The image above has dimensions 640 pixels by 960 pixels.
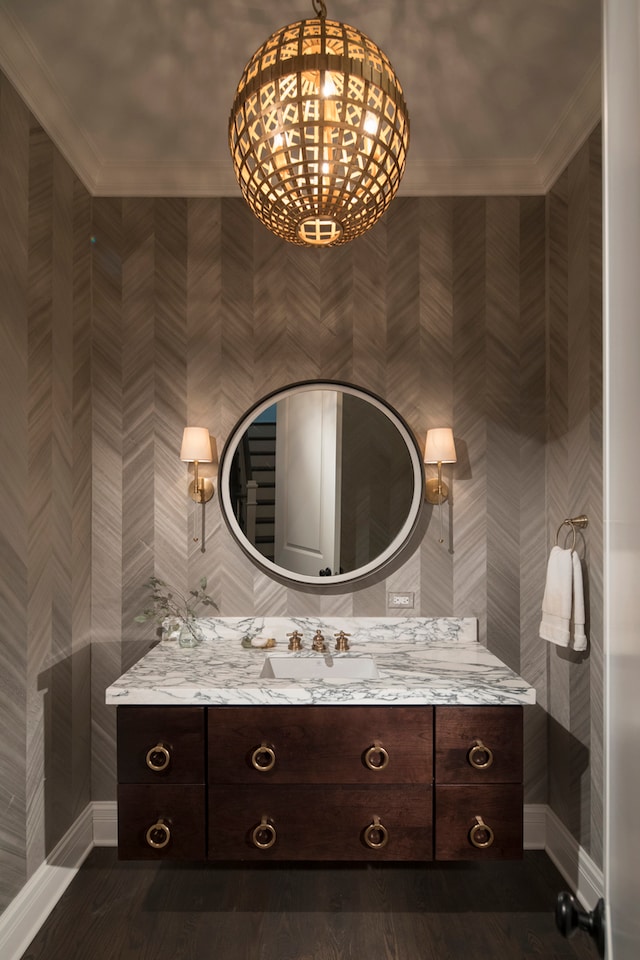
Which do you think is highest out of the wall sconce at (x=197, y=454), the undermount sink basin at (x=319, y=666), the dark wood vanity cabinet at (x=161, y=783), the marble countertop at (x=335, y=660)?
the wall sconce at (x=197, y=454)

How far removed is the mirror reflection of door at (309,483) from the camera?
2.72m

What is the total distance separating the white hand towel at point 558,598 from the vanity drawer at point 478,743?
45 centimetres

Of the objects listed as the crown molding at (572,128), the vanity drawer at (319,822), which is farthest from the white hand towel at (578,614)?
the crown molding at (572,128)

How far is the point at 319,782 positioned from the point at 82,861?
1.19 meters

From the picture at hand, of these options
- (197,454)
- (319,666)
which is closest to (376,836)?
(319,666)

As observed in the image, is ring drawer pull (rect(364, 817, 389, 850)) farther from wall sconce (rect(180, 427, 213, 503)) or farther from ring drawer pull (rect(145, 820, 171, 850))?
wall sconce (rect(180, 427, 213, 503))

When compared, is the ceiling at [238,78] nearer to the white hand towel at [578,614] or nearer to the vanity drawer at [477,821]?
the white hand towel at [578,614]

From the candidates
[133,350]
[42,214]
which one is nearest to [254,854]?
[133,350]

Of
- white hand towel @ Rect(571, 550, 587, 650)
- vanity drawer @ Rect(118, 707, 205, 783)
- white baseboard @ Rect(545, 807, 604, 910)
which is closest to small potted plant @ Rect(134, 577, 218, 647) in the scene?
vanity drawer @ Rect(118, 707, 205, 783)

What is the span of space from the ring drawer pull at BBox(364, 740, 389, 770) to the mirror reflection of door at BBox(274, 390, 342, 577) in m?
0.83

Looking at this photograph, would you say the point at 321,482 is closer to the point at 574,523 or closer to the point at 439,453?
the point at 439,453

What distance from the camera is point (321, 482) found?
273cm

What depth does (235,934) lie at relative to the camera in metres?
2.11

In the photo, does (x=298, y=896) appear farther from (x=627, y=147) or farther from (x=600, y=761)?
(x=627, y=147)
